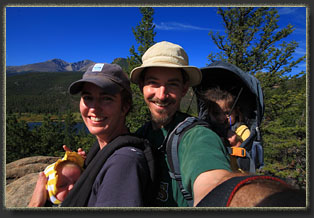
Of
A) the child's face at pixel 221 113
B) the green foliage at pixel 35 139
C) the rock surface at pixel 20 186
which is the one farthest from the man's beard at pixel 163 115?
the green foliage at pixel 35 139

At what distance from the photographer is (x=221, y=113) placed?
2.56 meters

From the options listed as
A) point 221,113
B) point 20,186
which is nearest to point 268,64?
point 221,113

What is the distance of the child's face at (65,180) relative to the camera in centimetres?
175

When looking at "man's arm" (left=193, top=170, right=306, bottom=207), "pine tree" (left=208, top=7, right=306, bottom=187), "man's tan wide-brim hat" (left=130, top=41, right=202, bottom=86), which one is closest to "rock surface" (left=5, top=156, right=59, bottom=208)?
"man's tan wide-brim hat" (left=130, top=41, right=202, bottom=86)

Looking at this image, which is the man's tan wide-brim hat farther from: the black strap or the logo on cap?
the black strap

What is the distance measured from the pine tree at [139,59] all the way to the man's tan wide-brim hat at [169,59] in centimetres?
807

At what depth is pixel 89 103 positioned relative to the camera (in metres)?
1.77

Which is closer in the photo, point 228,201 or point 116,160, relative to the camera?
point 228,201

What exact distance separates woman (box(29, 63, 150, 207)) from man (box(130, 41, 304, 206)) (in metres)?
0.27

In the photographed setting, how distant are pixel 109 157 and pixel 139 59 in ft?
37.6

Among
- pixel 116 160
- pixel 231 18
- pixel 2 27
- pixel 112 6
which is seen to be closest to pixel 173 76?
pixel 112 6

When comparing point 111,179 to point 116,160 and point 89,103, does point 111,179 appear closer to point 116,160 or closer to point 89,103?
point 116,160

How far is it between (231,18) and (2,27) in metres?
9.09

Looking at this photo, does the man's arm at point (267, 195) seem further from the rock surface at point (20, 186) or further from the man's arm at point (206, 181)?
the rock surface at point (20, 186)
